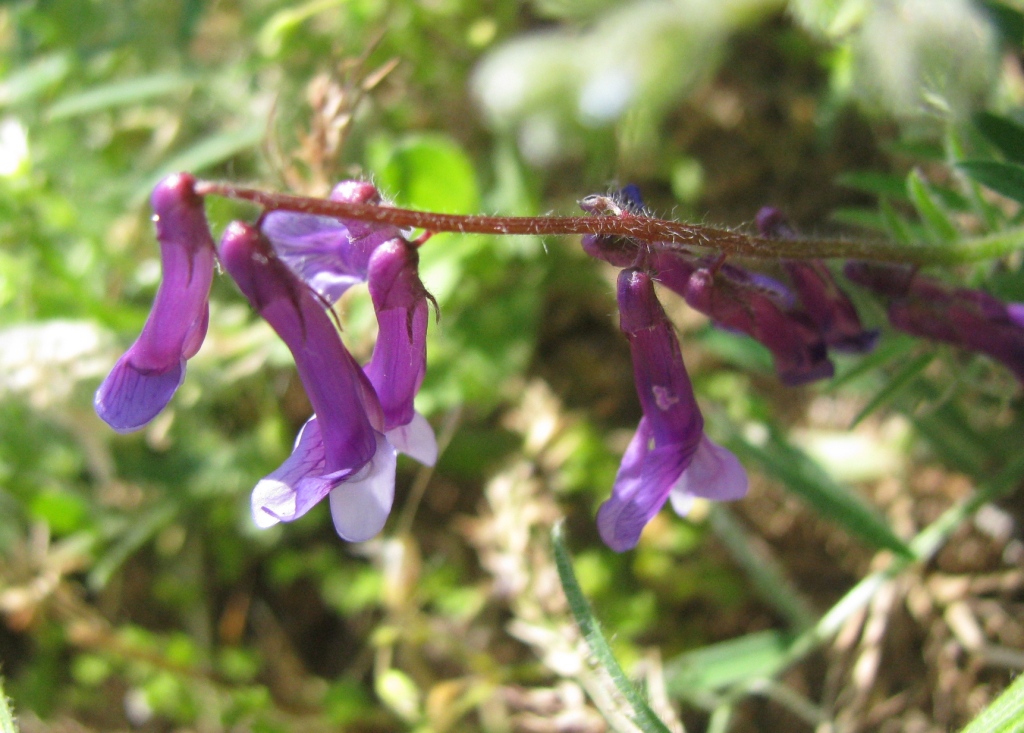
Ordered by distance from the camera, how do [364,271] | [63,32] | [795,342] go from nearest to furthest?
[364,271]
[795,342]
[63,32]

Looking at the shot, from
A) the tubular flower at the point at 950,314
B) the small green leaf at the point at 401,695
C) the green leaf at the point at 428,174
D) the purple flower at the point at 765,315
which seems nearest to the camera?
the purple flower at the point at 765,315

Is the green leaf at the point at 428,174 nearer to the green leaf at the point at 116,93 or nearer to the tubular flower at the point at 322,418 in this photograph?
the green leaf at the point at 116,93

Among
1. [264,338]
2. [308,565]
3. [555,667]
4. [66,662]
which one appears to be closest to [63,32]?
[264,338]

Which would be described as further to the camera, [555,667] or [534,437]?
[534,437]

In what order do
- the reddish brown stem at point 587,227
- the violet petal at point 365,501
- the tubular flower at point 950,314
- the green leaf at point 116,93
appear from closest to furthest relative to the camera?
the reddish brown stem at point 587,227, the violet petal at point 365,501, the tubular flower at point 950,314, the green leaf at point 116,93

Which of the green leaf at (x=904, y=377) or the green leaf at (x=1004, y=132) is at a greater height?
the green leaf at (x=1004, y=132)

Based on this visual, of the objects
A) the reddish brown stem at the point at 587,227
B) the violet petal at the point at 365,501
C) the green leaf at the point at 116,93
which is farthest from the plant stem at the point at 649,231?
the green leaf at the point at 116,93

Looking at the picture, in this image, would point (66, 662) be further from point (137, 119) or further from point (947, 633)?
point (947, 633)

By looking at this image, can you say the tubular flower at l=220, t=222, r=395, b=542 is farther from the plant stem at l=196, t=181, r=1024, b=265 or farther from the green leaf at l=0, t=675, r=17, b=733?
the green leaf at l=0, t=675, r=17, b=733
